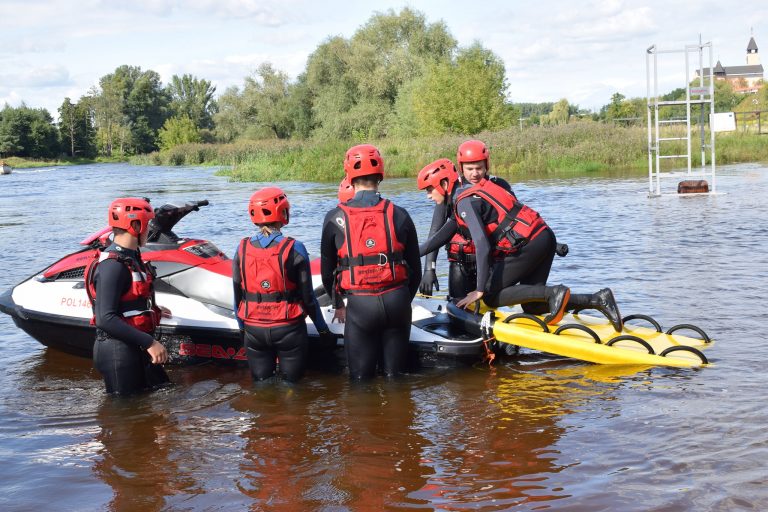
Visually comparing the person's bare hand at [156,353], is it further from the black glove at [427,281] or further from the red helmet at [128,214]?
the black glove at [427,281]

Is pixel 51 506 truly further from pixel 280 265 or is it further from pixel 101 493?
pixel 280 265

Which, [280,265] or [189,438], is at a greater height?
[280,265]

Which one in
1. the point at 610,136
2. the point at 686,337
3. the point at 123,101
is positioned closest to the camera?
the point at 686,337

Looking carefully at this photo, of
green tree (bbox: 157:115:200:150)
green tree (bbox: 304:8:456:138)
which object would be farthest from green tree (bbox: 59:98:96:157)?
green tree (bbox: 304:8:456:138)

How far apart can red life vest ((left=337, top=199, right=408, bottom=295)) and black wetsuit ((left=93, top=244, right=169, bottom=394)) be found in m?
1.43

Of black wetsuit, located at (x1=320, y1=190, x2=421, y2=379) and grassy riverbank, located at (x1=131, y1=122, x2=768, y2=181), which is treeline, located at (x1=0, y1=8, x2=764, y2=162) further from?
black wetsuit, located at (x1=320, y1=190, x2=421, y2=379)

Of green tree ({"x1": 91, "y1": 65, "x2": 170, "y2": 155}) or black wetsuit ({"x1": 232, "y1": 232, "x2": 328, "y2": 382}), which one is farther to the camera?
green tree ({"x1": 91, "y1": 65, "x2": 170, "y2": 155})

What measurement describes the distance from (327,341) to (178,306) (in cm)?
140

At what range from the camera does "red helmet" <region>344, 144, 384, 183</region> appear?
5648mm

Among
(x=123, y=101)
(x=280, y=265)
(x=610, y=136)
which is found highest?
(x=123, y=101)

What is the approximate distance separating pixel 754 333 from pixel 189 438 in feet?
16.3

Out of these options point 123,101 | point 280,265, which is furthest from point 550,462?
point 123,101

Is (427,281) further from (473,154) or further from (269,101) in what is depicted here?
(269,101)

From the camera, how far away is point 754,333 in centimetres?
735
